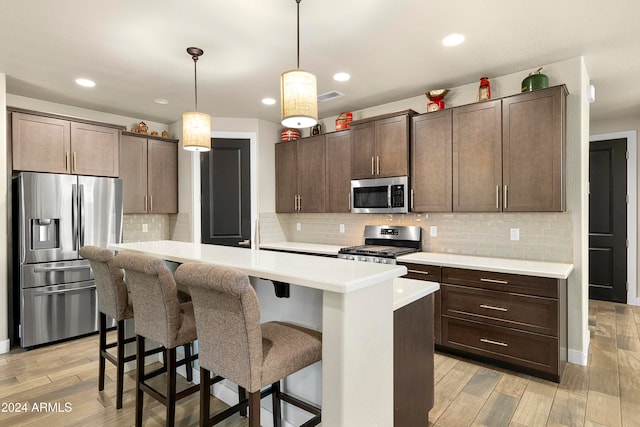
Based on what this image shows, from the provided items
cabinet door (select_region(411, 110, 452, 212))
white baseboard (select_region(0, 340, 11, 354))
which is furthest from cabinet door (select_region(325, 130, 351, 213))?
white baseboard (select_region(0, 340, 11, 354))

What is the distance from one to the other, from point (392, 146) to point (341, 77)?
2.99 ft

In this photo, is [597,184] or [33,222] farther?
[597,184]

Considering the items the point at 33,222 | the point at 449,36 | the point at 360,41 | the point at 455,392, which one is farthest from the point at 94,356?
the point at 449,36

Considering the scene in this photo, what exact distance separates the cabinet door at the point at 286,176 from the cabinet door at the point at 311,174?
95 mm

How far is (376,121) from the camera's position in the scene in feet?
12.8

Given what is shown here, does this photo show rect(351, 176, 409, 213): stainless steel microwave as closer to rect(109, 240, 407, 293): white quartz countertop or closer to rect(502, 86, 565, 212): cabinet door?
rect(502, 86, 565, 212): cabinet door

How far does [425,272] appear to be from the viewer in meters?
3.26

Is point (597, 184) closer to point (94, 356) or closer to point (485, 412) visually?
point (485, 412)

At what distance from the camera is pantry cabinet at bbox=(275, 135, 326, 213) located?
4.55 m

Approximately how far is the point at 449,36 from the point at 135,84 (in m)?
2.94

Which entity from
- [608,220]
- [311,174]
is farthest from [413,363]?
[608,220]

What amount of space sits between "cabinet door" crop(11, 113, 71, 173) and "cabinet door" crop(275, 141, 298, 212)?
2.44m

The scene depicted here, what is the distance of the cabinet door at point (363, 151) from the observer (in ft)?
13.0

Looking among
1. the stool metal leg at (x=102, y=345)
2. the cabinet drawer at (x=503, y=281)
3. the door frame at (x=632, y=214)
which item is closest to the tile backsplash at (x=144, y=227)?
the stool metal leg at (x=102, y=345)
